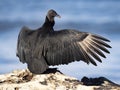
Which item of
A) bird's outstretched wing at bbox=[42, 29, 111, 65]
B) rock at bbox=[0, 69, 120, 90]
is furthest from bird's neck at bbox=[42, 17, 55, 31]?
rock at bbox=[0, 69, 120, 90]

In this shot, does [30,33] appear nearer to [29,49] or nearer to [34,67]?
[29,49]

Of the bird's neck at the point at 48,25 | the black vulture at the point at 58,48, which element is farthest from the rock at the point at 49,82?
the bird's neck at the point at 48,25

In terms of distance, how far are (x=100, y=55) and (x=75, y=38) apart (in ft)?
3.05

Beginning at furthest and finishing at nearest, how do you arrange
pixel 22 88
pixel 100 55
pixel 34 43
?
pixel 34 43
pixel 100 55
pixel 22 88

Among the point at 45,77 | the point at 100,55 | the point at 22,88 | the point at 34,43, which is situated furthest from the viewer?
the point at 34,43

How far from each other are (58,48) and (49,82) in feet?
7.69

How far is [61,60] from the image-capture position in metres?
10.9

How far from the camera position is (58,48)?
11.1 m

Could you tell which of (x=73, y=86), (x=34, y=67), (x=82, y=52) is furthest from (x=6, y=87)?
(x=82, y=52)

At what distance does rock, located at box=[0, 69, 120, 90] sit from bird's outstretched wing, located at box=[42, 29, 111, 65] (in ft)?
3.23

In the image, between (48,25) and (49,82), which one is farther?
(48,25)

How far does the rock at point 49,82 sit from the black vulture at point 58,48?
82 centimetres

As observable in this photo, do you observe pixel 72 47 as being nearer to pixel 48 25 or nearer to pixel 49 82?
pixel 48 25

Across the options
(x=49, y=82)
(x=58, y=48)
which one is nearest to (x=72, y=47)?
(x=58, y=48)
